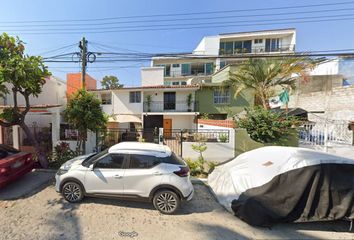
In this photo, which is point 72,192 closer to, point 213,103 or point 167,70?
point 213,103

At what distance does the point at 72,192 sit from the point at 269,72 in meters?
9.65

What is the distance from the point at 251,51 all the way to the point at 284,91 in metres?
19.9

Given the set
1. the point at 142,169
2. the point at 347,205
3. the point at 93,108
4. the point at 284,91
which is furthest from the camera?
the point at 284,91

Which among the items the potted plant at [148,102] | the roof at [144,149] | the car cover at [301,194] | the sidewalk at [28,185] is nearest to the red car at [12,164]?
the sidewalk at [28,185]

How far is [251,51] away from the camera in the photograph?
2723cm

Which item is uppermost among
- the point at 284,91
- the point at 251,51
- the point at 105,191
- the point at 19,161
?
the point at 251,51

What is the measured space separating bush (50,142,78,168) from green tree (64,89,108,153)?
103cm

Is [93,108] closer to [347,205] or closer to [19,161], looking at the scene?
Result: [19,161]

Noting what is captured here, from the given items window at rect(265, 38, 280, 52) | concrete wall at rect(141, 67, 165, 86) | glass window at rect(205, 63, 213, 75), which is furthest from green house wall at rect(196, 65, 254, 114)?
window at rect(265, 38, 280, 52)

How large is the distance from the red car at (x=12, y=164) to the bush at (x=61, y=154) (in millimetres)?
1196

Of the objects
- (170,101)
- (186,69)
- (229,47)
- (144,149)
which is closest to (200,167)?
(144,149)

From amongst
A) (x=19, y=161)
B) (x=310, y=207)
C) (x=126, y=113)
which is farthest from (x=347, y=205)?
(x=126, y=113)

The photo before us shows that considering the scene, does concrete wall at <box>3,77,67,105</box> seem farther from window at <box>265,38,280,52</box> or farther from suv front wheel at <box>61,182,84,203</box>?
window at <box>265,38,280,52</box>

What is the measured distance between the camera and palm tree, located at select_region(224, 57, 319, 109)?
8922mm
